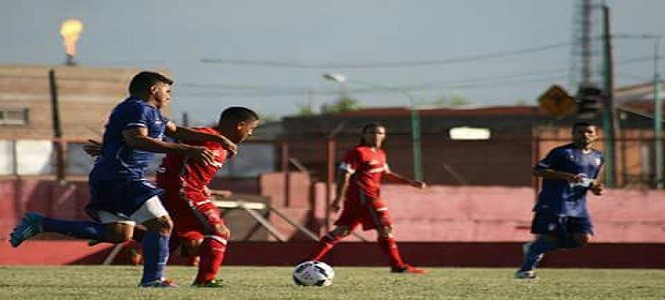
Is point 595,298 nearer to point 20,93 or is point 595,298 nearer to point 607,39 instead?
point 20,93

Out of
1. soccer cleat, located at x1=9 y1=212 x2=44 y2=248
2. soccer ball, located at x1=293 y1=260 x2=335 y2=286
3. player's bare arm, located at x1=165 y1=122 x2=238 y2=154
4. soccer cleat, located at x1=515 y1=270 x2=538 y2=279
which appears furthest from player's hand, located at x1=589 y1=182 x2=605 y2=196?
soccer cleat, located at x1=9 y1=212 x2=44 y2=248

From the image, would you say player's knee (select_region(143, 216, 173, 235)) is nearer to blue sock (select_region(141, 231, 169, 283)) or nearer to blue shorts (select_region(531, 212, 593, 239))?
blue sock (select_region(141, 231, 169, 283))

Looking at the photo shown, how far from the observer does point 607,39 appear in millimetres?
56781

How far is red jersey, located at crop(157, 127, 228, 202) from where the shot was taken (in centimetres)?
1397

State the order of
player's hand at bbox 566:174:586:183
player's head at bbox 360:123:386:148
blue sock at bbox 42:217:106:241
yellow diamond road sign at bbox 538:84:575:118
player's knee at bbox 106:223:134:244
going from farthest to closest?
1. yellow diamond road sign at bbox 538:84:575:118
2. player's head at bbox 360:123:386:148
3. player's hand at bbox 566:174:586:183
4. blue sock at bbox 42:217:106:241
5. player's knee at bbox 106:223:134:244

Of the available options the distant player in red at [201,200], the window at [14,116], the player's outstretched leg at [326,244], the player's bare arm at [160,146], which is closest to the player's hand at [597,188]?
the player's outstretched leg at [326,244]

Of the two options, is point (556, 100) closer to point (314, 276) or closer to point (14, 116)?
point (14, 116)

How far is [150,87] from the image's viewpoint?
42.1 feet

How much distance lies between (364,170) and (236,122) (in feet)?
22.8

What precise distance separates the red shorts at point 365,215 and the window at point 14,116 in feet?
91.7

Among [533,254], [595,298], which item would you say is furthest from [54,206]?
[595,298]

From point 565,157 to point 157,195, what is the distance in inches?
247

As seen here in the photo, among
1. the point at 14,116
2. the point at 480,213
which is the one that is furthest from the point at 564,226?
the point at 14,116

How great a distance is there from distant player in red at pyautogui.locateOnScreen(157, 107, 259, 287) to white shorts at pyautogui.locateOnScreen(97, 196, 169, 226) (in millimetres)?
907
